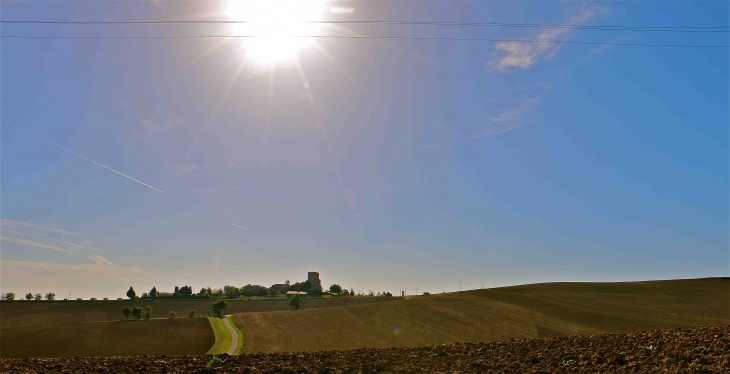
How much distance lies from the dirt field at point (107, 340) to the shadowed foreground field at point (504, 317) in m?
7.03

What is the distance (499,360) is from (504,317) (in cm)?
4938

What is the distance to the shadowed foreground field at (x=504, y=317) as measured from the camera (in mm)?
49094

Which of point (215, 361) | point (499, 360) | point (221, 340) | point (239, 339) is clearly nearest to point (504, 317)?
point (239, 339)

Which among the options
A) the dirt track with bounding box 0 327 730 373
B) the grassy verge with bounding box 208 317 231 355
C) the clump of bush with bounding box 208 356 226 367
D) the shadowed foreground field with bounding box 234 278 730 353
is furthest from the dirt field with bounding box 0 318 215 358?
the clump of bush with bounding box 208 356 226 367

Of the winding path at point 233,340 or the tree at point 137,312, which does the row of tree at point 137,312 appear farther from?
the winding path at point 233,340

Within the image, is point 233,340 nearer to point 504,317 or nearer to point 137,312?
point 504,317

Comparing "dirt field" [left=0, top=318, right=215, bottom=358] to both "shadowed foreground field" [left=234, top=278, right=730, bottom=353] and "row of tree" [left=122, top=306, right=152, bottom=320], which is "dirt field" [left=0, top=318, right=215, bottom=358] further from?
"row of tree" [left=122, top=306, right=152, bottom=320]

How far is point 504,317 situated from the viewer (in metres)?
61.9

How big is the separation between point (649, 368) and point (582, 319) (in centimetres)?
5207

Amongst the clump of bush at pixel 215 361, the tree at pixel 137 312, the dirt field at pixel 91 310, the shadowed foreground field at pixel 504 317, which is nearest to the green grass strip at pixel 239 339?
the shadowed foreground field at pixel 504 317

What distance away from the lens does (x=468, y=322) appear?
192ft

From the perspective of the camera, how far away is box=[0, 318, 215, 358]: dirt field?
4797 cm

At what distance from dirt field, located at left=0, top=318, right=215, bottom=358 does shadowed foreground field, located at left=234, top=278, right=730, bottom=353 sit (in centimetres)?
703

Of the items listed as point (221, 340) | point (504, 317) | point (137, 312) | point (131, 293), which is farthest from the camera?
point (131, 293)
